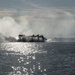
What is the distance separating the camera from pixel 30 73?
8906 cm

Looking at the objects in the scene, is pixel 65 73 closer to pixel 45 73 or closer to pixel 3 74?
pixel 45 73

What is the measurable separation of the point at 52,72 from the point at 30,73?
24.1ft

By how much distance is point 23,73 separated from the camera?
88750 millimetres

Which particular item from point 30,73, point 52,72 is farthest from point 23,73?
point 52,72

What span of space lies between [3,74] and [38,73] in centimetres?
1016

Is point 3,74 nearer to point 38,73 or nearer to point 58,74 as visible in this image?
point 38,73

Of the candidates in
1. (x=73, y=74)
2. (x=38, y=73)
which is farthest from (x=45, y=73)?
(x=73, y=74)

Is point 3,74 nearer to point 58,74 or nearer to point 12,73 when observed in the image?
point 12,73

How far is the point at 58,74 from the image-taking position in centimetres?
8838

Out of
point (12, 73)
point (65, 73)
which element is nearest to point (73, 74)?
point (65, 73)

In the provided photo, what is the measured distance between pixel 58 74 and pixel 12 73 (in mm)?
13417

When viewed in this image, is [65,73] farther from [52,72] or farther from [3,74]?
[3,74]

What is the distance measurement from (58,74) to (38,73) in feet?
19.1

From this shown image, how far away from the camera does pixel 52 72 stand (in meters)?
92.4
